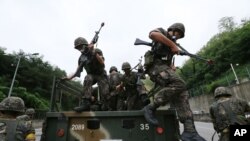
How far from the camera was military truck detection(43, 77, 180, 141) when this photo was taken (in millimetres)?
3580

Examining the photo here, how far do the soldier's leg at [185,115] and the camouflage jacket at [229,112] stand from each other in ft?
3.89

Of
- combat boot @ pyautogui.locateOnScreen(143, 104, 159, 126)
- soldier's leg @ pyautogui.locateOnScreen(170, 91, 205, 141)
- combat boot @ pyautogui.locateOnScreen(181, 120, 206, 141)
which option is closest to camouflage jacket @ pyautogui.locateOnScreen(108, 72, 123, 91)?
soldier's leg @ pyautogui.locateOnScreen(170, 91, 205, 141)

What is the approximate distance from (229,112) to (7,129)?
3393 mm

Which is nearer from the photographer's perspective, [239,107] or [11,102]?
[11,102]

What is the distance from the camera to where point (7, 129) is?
324cm

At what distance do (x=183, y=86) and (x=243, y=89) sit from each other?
81.0 ft

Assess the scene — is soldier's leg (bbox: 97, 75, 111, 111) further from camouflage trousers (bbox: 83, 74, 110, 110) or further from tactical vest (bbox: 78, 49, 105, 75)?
tactical vest (bbox: 78, 49, 105, 75)

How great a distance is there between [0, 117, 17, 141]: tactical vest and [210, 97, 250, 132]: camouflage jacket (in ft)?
10.7

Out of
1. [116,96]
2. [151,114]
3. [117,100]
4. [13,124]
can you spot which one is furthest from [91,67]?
[13,124]

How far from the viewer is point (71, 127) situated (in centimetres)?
374

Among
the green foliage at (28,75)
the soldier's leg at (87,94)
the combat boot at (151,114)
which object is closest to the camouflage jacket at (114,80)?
the soldier's leg at (87,94)

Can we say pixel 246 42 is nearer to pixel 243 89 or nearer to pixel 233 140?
pixel 243 89

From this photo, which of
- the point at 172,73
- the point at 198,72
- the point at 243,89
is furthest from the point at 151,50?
the point at 198,72

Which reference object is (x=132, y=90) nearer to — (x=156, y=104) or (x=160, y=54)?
(x=160, y=54)
